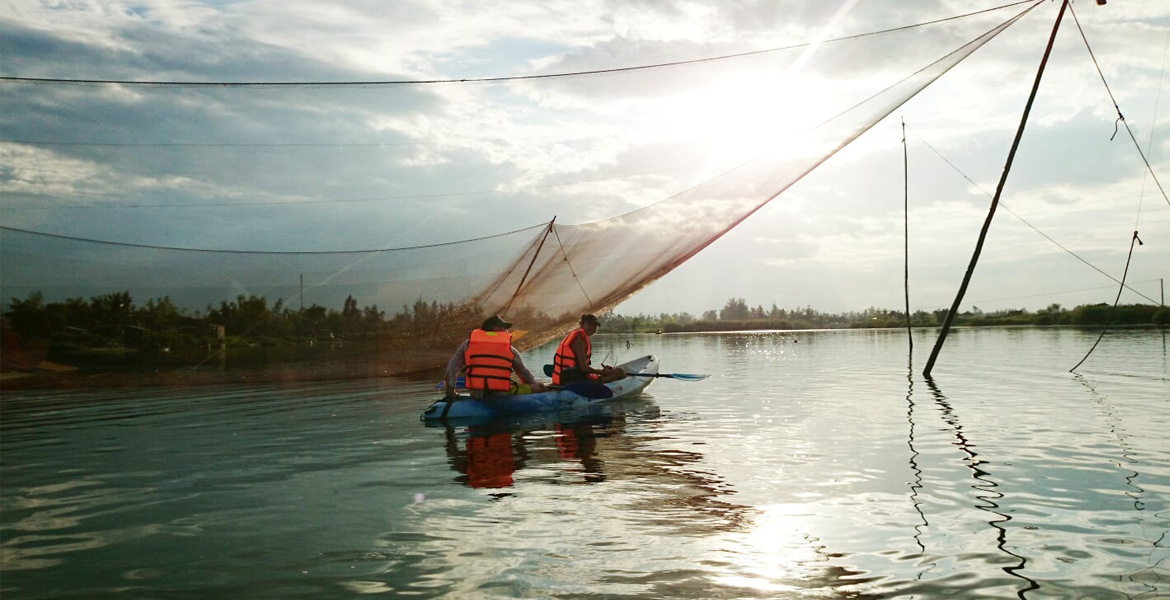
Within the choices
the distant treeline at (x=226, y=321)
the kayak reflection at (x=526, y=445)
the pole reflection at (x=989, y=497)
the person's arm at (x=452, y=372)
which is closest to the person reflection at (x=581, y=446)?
the kayak reflection at (x=526, y=445)

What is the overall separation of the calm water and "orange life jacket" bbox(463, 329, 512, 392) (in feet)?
2.95

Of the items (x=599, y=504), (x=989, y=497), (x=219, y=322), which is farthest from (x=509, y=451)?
(x=219, y=322)

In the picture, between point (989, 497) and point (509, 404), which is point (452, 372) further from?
point (989, 497)

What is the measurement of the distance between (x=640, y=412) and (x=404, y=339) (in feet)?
20.3

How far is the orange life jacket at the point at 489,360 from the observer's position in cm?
1477

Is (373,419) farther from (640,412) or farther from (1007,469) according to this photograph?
(1007,469)

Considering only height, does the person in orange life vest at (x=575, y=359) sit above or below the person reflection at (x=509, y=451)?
above

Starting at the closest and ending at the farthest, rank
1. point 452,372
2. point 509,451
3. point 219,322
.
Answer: point 509,451, point 452,372, point 219,322

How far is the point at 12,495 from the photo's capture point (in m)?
9.21

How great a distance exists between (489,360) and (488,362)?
2.0 inches

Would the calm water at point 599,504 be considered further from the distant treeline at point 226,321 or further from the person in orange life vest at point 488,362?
the distant treeline at point 226,321

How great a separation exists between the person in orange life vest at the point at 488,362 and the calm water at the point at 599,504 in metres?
0.84

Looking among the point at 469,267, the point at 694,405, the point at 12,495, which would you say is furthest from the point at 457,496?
the point at 694,405

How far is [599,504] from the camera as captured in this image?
834cm
